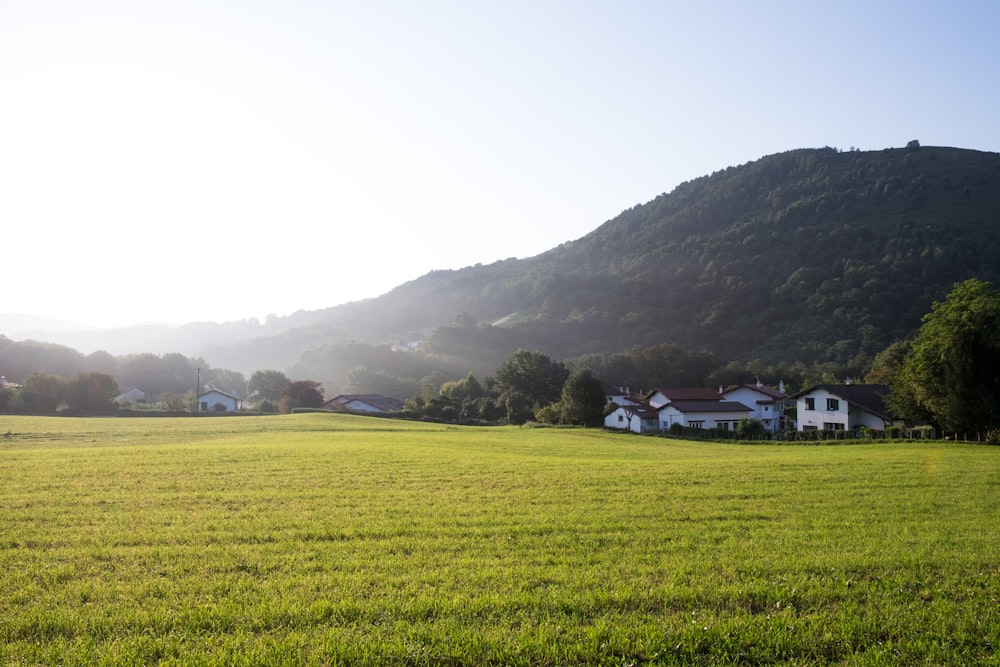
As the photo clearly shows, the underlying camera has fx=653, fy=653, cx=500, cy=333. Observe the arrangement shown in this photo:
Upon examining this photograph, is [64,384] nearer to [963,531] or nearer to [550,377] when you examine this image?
[550,377]

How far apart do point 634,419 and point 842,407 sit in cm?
2339

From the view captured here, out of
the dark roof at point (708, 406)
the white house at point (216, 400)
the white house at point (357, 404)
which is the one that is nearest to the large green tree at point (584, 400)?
the dark roof at point (708, 406)

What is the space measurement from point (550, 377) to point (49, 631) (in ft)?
312

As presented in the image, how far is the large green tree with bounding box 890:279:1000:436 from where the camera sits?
139ft

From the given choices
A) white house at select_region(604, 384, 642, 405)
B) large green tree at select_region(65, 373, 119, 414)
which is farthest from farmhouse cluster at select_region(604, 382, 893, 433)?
large green tree at select_region(65, 373, 119, 414)

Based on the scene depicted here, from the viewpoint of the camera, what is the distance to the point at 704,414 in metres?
77.9

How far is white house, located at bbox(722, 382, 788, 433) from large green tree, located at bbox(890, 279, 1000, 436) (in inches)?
1465

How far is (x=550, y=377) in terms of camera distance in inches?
4008

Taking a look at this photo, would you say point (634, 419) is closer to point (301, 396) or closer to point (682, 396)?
point (682, 396)

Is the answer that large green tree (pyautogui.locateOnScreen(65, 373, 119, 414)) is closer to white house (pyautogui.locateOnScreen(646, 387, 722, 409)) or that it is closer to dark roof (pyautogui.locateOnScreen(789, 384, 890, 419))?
white house (pyautogui.locateOnScreen(646, 387, 722, 409))

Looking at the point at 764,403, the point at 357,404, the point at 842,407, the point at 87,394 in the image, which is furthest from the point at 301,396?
the point at 842,407

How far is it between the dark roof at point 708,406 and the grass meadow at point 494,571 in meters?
56.9

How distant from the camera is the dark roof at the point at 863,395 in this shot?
63656 millimetres

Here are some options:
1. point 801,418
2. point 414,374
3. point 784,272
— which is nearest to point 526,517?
point 801,418
